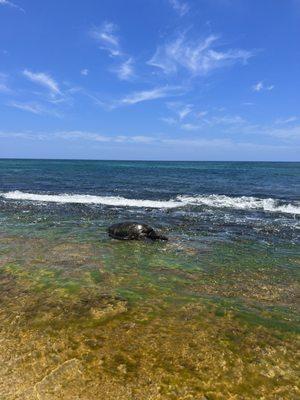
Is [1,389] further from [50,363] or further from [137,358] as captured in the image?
[137,358]

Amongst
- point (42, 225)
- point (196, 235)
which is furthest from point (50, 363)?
point (42, 225)

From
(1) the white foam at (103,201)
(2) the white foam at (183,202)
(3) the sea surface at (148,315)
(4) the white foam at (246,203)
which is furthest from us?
(1) the white foam at (103,201)

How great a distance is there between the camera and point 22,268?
453 inches

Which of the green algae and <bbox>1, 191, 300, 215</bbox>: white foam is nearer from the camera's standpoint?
the green algae

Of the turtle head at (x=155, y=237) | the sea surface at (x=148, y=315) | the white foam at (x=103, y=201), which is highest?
the turtle head at (x=155, y=237)

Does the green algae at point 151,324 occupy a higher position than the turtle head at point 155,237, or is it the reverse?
the turtle head at point 155,237

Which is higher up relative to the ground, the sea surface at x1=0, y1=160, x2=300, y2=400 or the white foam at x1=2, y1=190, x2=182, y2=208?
the sea surface at x1=0, y1=160, x2=300, y2=400

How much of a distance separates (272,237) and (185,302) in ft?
30.4

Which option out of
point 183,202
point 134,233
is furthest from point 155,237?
point 183,202

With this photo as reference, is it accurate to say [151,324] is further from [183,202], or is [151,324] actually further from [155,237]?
[183,202]

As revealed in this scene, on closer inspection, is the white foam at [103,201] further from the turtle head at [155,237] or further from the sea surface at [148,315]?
the turtle head at [155,237]

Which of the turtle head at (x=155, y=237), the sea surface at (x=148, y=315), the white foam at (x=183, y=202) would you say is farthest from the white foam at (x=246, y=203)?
the turtle head at (x=155, y=237)

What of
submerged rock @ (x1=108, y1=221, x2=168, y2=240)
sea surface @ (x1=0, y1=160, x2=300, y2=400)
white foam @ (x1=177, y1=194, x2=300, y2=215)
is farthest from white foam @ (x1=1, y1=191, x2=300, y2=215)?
submerged rock @ (x1=108, y1=221, x2=168, y2=240)

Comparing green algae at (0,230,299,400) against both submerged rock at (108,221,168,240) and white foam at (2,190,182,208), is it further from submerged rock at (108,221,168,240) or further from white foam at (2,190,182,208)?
white foam at (2,190,182,208)
